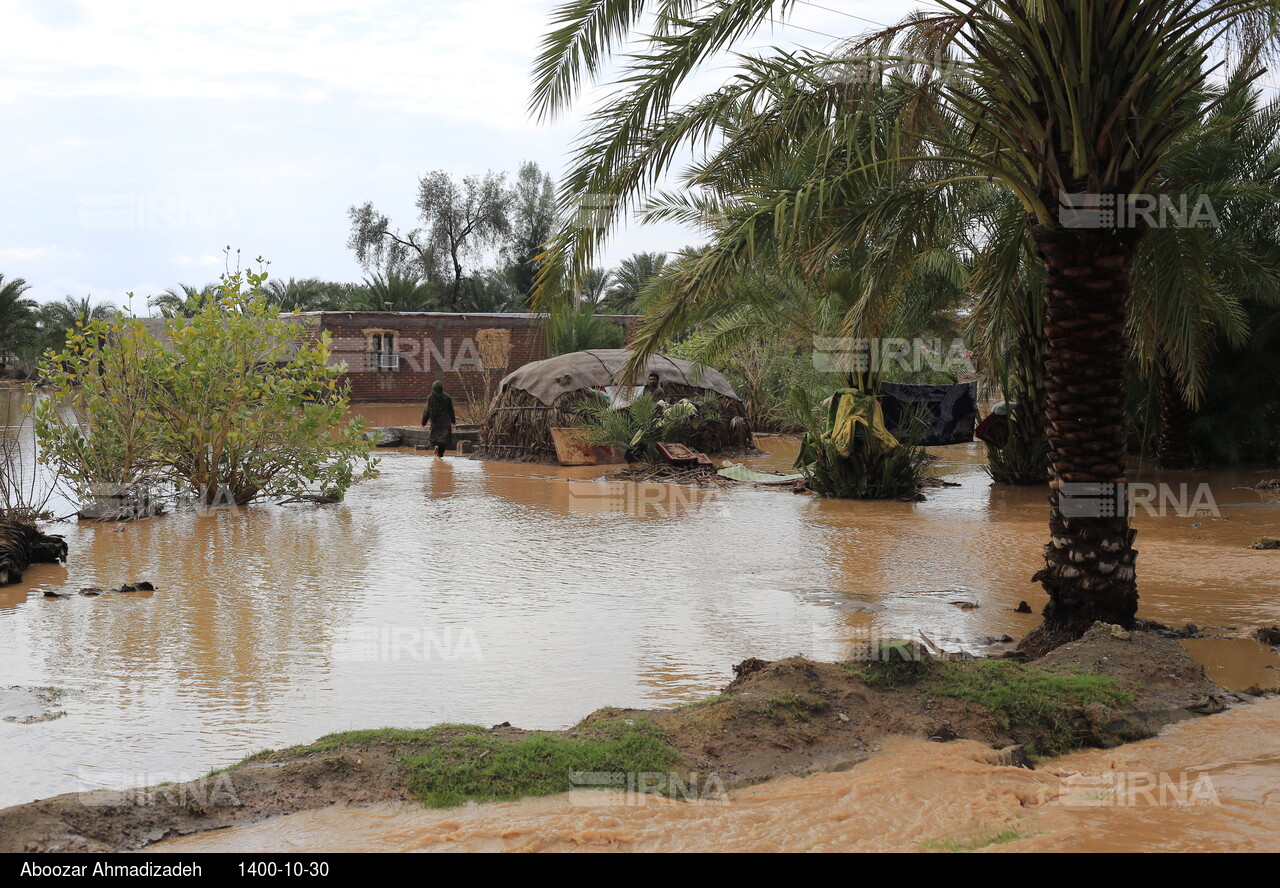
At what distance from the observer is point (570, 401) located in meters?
19.5

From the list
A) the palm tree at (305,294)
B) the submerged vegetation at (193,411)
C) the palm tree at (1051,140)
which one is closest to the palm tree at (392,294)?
the palm tree at (305,294)

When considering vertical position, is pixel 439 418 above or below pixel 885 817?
above

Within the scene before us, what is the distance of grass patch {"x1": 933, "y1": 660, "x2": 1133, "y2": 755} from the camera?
16.3 feet

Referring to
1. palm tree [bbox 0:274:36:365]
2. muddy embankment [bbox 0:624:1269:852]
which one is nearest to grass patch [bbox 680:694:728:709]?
muddy embankment [bbox 0:624:1269:852]

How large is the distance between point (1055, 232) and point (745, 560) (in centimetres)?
425

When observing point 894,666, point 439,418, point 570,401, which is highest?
point 570,401

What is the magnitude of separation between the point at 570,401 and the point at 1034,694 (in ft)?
48.6

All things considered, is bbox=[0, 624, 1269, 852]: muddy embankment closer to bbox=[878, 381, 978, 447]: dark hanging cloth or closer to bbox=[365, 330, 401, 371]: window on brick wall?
bbox=[878, 381, 978, 447]: dark hanging cloth

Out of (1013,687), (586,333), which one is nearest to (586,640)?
(1013,687)

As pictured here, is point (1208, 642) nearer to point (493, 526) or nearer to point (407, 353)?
point (493, 526)

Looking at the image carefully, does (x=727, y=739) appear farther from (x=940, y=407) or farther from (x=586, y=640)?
(x=940, y=407)

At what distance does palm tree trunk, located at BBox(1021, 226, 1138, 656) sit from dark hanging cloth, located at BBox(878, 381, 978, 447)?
10.4 meters

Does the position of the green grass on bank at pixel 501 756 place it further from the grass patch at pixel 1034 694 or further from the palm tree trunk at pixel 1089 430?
the palm tree trunk at pixel 1089 430

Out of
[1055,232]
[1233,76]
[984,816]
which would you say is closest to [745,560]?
[1055,232]
